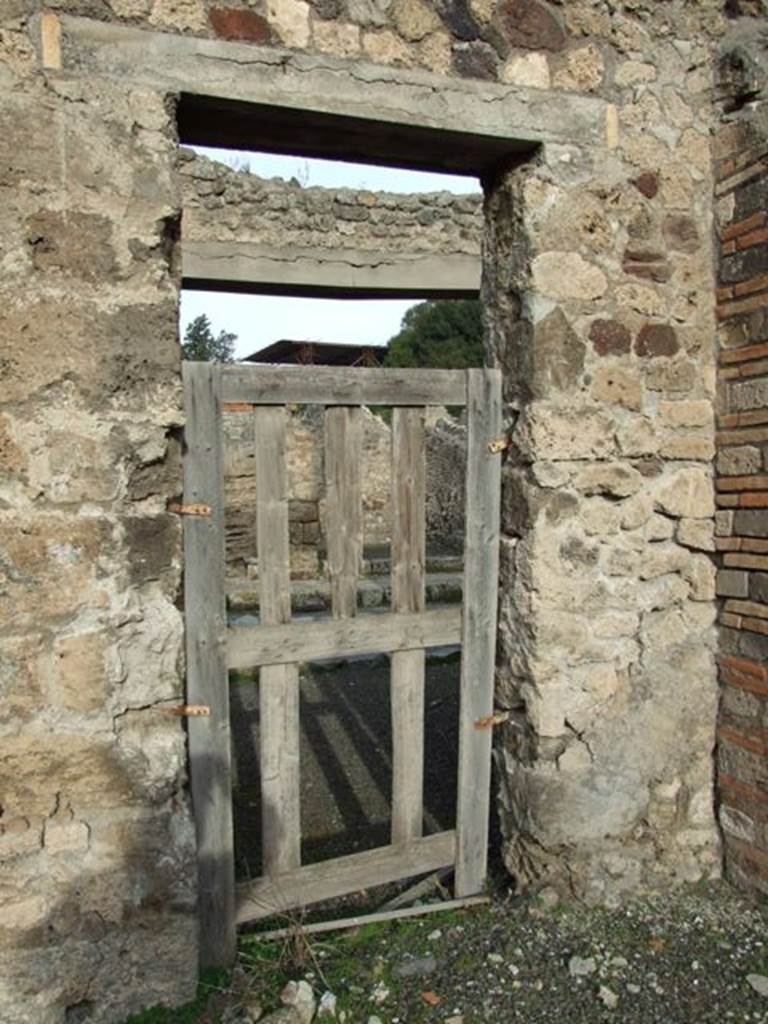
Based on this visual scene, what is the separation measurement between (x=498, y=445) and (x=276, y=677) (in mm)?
1155

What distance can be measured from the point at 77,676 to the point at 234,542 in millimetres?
6900

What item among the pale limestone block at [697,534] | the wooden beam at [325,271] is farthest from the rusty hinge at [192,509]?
the wooden beam at [325,271]

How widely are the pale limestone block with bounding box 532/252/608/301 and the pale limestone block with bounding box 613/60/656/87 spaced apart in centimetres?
65

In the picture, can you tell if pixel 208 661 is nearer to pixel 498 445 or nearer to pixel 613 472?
pixel 498 445

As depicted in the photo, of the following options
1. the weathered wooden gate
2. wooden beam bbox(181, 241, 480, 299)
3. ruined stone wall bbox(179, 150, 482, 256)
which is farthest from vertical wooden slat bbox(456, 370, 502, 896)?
ruined stone wall bbox(179, 150, 482, 256)

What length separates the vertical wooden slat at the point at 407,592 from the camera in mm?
2789

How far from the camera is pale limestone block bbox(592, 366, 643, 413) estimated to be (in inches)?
108

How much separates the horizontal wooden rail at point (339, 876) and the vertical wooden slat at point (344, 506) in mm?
960

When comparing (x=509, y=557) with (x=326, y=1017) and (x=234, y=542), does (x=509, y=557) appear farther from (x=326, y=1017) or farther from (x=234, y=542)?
(x=234, y=542)

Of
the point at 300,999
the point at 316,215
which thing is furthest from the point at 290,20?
the point at 316,215

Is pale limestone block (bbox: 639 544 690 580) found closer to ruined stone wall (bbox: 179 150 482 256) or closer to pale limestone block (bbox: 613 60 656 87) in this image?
pale limestone block (bbox: 613 60 656 87)

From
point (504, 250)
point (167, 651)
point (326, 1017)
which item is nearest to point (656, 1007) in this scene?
point (326, 1017)

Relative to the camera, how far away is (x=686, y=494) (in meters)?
2.88

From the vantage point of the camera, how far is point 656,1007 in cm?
239
